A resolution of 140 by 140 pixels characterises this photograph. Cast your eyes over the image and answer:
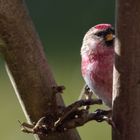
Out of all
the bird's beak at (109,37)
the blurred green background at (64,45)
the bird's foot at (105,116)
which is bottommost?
the blurred green background at (64,45)

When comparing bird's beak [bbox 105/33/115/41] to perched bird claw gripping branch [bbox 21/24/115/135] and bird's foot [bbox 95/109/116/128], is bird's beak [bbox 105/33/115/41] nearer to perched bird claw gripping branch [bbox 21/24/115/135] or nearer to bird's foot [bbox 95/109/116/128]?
perched bird claw gripping branch [bbox 21/24/115/135]

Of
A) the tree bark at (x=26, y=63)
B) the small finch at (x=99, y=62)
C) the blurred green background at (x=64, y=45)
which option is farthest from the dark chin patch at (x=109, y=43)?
the blurred green background at (x=64, y=45)

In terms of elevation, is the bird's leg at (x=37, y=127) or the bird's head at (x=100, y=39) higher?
the bird's leg at (x=37, y=127)

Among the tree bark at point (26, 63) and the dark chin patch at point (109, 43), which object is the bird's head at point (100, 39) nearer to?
the dark chin patch at point (109, 43)

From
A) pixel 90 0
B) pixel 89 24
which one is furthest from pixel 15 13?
pixel 90 0

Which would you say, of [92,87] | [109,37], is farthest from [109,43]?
[92,87]

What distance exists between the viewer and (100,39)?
2.57 metres

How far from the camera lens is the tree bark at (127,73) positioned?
58.1 inches

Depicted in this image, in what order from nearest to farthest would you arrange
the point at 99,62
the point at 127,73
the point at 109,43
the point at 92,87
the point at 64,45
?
the point at 127,73, the point at 92,87, the point at 99,62, the point at 109,43, the point at 64,45

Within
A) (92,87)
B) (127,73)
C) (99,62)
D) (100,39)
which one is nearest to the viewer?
(127,73)

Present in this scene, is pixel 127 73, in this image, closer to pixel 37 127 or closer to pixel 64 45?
pixel 37 127

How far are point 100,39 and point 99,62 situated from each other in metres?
0.30

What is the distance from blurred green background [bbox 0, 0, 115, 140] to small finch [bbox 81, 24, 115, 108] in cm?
125

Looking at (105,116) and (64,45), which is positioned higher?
(105,116)
